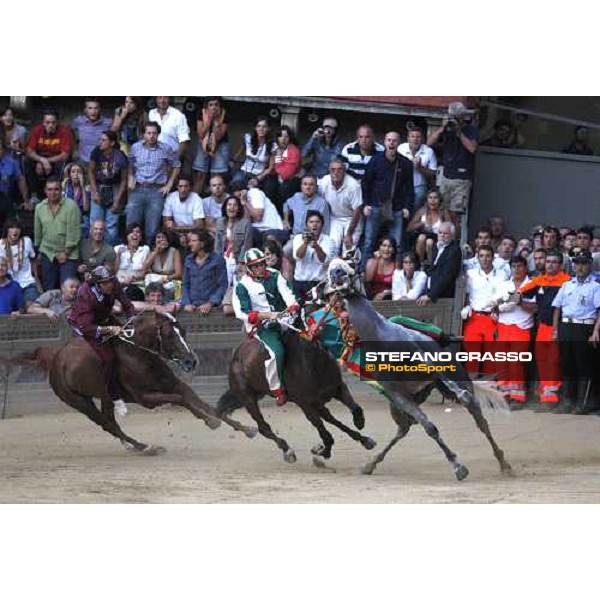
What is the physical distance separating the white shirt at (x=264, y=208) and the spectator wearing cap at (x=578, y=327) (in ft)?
7.38

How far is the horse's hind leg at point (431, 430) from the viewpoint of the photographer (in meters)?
14.5

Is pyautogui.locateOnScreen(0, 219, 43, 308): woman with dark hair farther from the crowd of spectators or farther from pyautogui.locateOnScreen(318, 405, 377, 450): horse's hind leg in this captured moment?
pyautogui.locateOnScreen(318, 405, 377, 450): horse's hind leg

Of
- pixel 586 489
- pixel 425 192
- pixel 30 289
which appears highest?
pixel 425 192

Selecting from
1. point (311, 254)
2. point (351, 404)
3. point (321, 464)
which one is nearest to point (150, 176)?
point (311, 254)

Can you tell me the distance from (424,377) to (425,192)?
1.46m

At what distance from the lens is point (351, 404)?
14742 millimetres

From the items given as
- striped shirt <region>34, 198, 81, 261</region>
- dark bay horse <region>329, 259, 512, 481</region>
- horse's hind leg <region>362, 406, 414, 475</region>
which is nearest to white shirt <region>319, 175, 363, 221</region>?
dark bay horse <region>329, 259, 512, 481</region>

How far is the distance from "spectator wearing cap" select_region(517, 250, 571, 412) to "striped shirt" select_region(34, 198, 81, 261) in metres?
3.51

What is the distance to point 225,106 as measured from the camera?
48.9ft

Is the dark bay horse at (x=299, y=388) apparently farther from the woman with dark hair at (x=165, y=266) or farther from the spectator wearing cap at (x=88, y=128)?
the spectator wearing cap at (x=88, y=128)

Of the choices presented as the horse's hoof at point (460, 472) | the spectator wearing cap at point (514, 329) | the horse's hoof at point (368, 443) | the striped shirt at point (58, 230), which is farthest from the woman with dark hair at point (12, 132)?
the horse's hoof at point (460, 472)

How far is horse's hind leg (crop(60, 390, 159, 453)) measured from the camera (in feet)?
49.3

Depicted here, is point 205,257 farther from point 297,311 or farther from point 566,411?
point 566,411

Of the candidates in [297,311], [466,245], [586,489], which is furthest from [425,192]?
[586,489]
